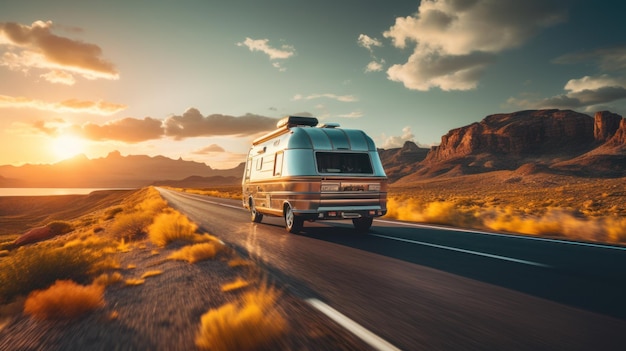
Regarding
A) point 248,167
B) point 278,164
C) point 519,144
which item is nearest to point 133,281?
point 278,164

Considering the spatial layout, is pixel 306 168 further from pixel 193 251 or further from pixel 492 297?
pixel 492 297

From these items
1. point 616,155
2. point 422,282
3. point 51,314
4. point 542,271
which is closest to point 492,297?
point 422,282

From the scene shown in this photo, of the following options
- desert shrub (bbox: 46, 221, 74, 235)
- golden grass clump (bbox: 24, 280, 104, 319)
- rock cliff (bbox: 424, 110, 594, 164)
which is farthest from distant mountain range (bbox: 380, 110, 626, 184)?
golden grass clump (bbox: 24, 280, 104, 319)

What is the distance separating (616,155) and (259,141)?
125635 millimetres

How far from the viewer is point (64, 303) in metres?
4.09

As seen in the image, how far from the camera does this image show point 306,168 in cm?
963

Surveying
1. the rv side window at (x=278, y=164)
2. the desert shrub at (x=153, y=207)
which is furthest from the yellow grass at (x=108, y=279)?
the desert shrub at (x=153, y=207)

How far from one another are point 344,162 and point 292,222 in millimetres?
2180

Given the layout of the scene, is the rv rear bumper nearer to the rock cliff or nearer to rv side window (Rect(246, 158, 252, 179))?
rv side window (Rect(246, 158, 252, 179))

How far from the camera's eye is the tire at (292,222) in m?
10.1

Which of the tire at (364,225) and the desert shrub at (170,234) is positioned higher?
the tire at (364,225)

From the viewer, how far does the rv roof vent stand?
11.6 metres

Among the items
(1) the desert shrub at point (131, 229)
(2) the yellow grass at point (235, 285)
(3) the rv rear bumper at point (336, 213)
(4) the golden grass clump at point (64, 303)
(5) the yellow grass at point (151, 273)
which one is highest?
(3) the rv rear bumper at point (336, 213)

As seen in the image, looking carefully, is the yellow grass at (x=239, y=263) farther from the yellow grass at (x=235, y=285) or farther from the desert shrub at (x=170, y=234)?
the desert shrub at (x=170, y=234)
